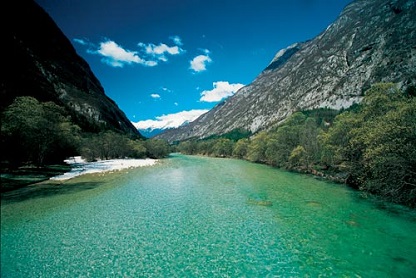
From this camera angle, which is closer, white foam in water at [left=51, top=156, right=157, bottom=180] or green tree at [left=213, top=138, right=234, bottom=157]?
white foam in water at [left=51, top=156, right=157, bottom=180]

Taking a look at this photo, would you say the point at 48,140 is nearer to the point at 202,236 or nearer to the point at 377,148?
the point at 202,236

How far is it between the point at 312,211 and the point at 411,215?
10.7m

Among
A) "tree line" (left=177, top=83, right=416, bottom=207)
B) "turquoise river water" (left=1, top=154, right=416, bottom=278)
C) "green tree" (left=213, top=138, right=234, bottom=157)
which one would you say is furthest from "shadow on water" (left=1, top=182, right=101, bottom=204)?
"green tree" (left=213, top=138, right=234, bottom=157)

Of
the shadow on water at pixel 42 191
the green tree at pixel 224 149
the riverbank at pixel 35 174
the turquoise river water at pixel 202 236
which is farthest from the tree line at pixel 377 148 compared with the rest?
the green tree at pixel 224 149

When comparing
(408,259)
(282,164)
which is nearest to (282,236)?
(408,259)

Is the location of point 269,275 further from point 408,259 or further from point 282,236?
point 408,259

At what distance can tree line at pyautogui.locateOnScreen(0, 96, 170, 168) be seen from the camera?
2336 centimetres

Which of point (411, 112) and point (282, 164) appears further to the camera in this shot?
point (282, 164)

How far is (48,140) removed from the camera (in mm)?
45281

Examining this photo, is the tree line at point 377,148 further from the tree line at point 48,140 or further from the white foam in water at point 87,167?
the white foam in water at point 87,167

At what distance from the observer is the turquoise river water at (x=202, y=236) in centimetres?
1597

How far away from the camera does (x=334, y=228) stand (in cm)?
2405

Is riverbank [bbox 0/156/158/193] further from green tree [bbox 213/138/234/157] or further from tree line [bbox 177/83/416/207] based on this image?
green tree [bbox 213/138/234/157]

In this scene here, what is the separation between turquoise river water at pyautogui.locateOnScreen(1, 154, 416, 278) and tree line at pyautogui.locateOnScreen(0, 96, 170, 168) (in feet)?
18.8
